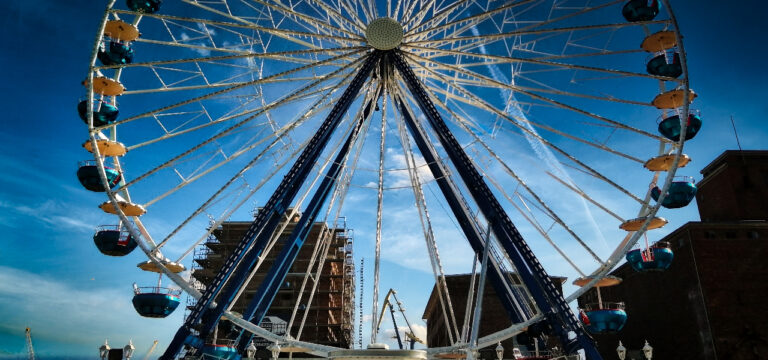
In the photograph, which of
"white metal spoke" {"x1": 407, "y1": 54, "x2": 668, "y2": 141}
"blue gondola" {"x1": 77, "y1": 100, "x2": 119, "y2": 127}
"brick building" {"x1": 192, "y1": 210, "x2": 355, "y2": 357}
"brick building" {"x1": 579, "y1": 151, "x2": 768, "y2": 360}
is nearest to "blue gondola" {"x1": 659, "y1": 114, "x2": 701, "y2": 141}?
"white metal spoke" {"x1": 407, "y1": 54, "x2": 668, "y2": 141}

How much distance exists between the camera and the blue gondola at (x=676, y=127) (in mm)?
17984

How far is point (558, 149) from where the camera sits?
19.3 metres

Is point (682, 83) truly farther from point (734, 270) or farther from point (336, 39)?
point (734, 270)

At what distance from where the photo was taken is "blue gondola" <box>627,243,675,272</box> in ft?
61.8

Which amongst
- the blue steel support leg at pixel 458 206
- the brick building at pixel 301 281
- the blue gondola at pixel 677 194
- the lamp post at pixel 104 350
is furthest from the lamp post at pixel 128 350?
the brick building at pixel 301 281

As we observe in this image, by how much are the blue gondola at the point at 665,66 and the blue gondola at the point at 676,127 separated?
1471 millimetres

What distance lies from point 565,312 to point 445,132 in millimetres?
7606

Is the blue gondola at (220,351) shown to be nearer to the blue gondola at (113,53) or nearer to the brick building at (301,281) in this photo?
the blue gondola at (113,53)

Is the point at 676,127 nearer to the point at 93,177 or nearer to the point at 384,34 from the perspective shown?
the point at 384,34

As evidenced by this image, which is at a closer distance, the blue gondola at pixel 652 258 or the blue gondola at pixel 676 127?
the blue gondola at pixel 676 127

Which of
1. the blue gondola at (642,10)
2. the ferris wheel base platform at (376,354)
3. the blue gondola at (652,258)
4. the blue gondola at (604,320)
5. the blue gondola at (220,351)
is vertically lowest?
the ferris wheel base platform at (376,354)

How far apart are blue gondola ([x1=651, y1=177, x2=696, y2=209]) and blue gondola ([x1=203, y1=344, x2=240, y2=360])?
587 inches

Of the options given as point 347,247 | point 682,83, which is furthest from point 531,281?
point 347,247

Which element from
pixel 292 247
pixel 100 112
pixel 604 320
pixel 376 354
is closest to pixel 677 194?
pixel 604 320
